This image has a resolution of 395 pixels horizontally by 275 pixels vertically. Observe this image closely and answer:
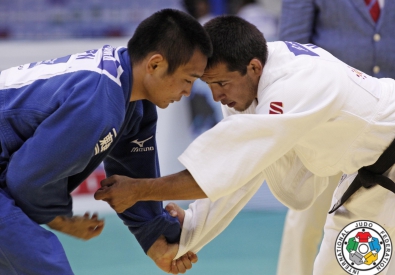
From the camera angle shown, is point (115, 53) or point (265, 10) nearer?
point (115, 53)

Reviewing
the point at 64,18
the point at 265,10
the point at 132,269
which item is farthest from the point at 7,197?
the point at 265,10

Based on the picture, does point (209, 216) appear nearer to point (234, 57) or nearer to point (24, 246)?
point (234, 57)

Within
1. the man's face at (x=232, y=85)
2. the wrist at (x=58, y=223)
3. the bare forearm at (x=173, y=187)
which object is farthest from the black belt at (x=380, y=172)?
the wrist at (x=58, y=223)

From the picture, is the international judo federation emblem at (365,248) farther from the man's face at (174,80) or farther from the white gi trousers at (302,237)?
the man's face at (174,80)

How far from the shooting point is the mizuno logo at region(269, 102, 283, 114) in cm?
248

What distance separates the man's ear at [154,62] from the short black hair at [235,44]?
0.26m

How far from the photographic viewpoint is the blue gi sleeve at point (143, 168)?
2.85 m

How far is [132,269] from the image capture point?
4074 mm

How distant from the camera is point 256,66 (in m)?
2.63

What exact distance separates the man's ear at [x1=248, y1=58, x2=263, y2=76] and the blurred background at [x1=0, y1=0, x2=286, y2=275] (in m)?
2.00

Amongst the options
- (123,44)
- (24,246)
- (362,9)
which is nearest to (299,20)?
(362,9)

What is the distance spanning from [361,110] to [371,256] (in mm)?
735

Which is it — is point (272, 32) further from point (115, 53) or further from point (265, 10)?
point (115, 53)

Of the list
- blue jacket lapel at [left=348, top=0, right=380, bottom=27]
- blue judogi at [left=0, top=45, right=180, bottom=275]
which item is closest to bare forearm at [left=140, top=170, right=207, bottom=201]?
blue judogi at [left=0, top=45, right=180, bottom=275]
